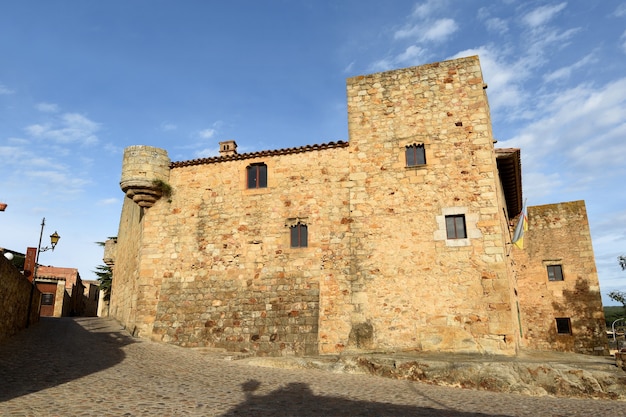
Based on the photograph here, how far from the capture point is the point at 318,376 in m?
10.0

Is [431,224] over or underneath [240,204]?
underneath

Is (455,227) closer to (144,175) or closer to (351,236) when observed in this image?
(351,236)

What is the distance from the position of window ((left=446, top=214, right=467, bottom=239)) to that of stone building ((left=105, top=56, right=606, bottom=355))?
30 mm

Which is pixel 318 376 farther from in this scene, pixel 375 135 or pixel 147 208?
pixel 147 208

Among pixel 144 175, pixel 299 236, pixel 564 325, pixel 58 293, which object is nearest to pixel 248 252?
pixel 299 236

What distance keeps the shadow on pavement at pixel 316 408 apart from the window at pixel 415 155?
805cm

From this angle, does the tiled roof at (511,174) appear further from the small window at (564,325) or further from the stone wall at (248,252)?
the stone wall at (248,252)

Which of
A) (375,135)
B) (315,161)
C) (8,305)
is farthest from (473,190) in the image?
(8,305)

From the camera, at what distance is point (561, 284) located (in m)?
19.3

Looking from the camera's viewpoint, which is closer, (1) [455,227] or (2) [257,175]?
(1) [455,227]

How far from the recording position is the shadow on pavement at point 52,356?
7734 mm

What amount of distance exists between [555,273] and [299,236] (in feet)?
42.8

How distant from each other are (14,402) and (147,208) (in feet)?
33.4

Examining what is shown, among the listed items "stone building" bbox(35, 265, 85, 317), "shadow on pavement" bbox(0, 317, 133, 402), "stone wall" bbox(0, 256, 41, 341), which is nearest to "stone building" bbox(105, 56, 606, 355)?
"shadow on pavement" bbox(0, 317, 133, 402)
